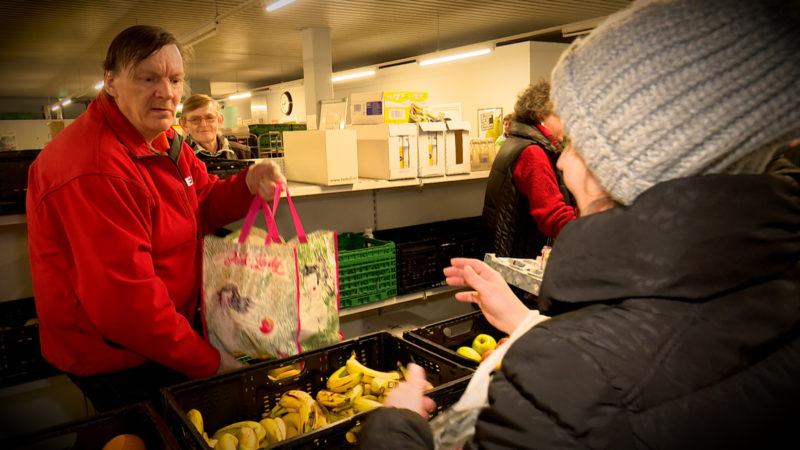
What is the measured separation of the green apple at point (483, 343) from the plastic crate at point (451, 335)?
6 centimetres

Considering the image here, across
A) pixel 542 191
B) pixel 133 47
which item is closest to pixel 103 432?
pixel 133 47

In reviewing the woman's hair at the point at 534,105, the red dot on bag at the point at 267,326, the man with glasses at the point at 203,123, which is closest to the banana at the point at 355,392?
the red dot on bag at the point at 267,326

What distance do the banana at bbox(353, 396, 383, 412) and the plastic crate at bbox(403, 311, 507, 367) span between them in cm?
26

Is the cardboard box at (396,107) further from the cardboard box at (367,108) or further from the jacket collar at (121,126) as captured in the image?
the jacket collar at (121,126)

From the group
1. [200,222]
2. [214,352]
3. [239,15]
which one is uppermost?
[239,15]

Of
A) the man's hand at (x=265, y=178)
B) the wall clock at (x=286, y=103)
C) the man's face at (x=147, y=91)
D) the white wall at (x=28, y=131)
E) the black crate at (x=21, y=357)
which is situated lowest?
the black crate at (x=21, y=357)

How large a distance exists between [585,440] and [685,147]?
0.43m

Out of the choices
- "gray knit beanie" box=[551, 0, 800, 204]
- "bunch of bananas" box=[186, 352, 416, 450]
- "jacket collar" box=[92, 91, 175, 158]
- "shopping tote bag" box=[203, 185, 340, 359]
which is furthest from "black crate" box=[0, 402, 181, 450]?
"gray knit beanie" box=[551, 0, 800, 204]

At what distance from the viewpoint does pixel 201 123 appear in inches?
175

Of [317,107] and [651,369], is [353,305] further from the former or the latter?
[317,107]

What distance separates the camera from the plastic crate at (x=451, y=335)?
1.69 metres

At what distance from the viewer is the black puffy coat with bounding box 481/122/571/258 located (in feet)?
9.89

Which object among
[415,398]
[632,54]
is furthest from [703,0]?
[415,398]

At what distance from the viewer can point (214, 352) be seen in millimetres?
1663
